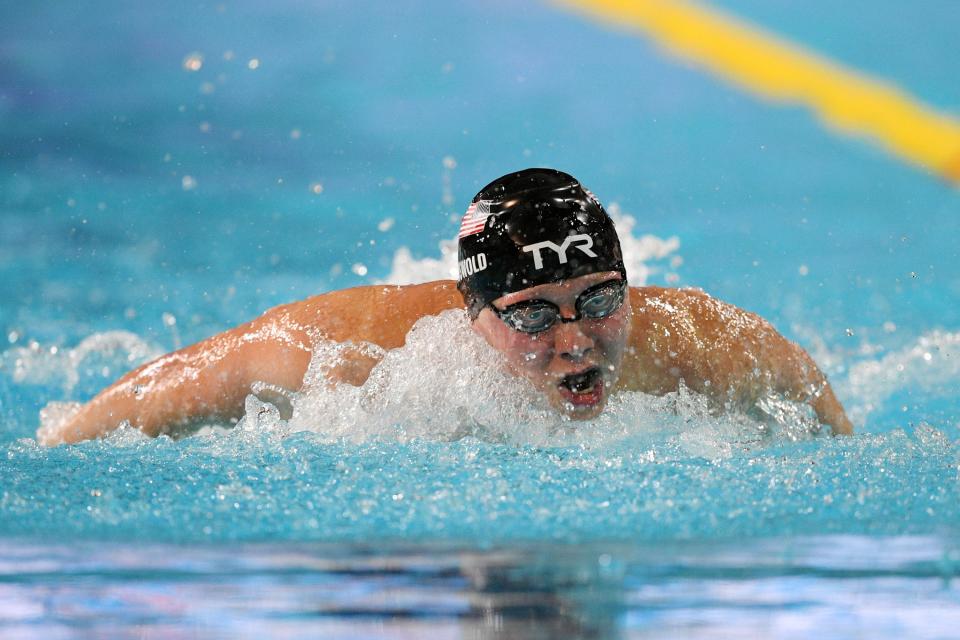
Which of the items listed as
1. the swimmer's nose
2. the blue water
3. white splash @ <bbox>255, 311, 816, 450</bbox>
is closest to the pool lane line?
the blue water

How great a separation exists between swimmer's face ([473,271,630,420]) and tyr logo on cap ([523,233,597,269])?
5 centimetres

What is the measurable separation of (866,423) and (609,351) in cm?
184

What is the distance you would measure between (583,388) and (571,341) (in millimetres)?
126

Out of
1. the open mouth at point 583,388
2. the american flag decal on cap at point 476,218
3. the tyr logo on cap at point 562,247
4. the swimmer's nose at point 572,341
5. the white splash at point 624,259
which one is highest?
the white splash at point 624,259

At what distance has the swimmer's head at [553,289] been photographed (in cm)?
280

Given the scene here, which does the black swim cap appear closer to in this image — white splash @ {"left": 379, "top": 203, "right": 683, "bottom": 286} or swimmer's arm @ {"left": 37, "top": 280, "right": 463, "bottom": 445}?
swimmer's arm @ {"left": 37, "top": 280, "right": 463, "bottom": 445}

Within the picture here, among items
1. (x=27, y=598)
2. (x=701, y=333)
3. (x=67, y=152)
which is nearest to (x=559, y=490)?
(x=27, y=598)

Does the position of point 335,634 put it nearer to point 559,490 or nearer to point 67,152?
point 559,490

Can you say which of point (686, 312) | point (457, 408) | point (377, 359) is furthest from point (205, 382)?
point (686, 312)

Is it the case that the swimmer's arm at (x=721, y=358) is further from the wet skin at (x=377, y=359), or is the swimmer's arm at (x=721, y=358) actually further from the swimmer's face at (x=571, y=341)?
the swimmer's face at (x=571, y=341)

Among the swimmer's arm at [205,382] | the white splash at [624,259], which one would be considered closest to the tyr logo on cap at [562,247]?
the swimmer's arm at [205,382]

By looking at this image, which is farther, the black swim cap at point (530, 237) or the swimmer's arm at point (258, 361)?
the swimmer's arm at point (258, 361)

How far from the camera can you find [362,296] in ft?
11.0

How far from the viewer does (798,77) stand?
784 cm
